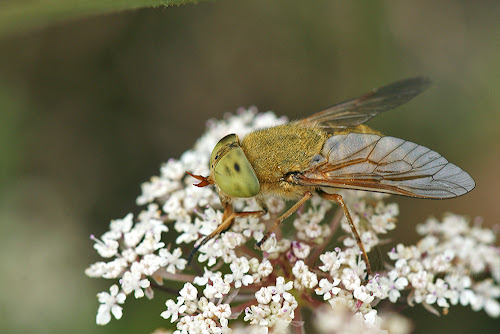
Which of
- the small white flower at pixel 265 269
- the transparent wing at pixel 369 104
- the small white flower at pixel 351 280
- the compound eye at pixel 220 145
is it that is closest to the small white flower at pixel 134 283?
the small white flower at pixel 265 269

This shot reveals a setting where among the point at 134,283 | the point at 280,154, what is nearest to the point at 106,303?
the point at 134,283

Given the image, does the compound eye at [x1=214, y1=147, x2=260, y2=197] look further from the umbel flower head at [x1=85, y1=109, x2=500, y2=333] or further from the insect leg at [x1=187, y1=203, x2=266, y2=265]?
the umbel flower head at [x1=85, y1=109, x2=500, y2=333]

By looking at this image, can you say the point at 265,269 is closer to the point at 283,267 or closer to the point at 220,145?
the point at 283,267

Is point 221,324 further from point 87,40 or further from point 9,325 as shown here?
point 87,40

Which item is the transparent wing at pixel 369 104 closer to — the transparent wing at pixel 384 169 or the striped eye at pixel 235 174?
the transparent wing at pixel 384 169

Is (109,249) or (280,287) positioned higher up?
(109,249)

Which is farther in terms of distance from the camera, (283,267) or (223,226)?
(283,267)

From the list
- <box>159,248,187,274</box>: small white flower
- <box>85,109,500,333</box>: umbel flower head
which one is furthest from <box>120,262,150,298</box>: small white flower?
<box>159,248,187,274</box>: small white flower
